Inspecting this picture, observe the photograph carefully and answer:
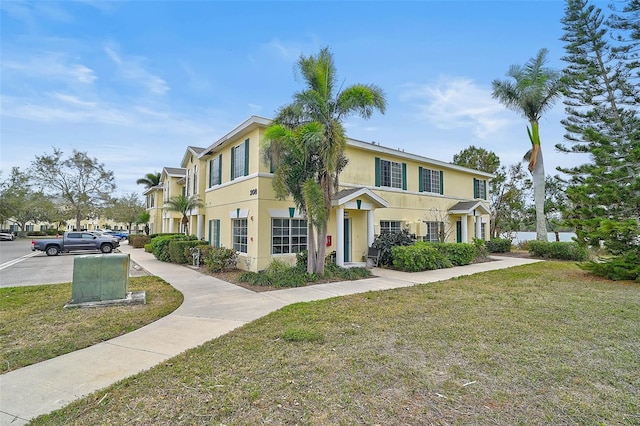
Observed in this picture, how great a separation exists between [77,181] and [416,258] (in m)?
47.1

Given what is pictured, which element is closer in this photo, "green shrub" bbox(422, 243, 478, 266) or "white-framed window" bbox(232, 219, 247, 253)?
"white-framed window" bbox(232, 219, 247, 253)

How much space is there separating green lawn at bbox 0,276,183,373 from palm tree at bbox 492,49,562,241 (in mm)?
21681

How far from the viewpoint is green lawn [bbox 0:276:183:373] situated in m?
4.70

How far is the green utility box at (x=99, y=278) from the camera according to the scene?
287 inches

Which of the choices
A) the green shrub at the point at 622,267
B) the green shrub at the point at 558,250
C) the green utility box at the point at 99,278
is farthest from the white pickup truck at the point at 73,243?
the green shrub at the point at 558,250

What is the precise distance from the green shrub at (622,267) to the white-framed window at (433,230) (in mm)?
8259

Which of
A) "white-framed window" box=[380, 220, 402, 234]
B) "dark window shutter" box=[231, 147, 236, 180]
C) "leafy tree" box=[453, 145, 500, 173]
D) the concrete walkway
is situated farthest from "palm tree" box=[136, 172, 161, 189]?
"leafy tree" box=[453, 145, 500, 173]

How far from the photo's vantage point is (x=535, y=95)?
61.5 feet

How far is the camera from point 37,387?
361 centimetres

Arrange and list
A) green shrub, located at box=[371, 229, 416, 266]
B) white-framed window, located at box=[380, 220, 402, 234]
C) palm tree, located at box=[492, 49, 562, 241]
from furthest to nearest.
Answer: palm tree, located at box=[492, 49, 562, 241], white-framed window, located at box=[380, 220, 402, 234], green shrub, located at box=[371, 229, 416, 266]

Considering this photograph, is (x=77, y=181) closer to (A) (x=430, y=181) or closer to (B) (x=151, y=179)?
(B) (x=151, y=179)

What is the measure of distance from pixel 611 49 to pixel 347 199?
1550cm

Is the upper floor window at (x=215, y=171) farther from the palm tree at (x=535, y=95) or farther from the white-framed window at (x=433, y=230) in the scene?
the palm tree at (x=535, y=95)

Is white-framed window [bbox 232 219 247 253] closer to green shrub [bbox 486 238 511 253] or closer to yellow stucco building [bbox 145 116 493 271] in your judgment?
yellow stucco building [bbox 145 116 493 271]
